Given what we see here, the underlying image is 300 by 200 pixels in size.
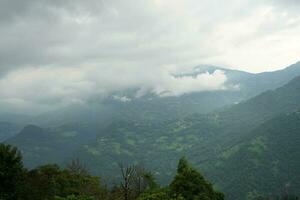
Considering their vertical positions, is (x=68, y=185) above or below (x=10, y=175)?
below

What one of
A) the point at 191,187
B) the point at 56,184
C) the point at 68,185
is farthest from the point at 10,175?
the point at 191,187

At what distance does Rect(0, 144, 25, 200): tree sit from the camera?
275 feet

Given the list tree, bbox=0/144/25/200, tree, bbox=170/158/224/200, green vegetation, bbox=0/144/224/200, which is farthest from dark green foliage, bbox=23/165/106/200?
tree, bbox=170/158/224/200

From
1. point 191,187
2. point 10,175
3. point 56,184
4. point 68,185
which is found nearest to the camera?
point 10,175

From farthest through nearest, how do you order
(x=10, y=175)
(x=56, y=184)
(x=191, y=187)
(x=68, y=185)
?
(x=68, y=185) < (x=56, y=184) < (x=191, y=187) < (x=10, y=175)

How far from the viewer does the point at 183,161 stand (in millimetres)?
103375

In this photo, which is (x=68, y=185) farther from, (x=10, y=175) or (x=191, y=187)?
(x=191, y=187)

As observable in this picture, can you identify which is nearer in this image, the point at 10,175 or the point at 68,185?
the point at 10,175

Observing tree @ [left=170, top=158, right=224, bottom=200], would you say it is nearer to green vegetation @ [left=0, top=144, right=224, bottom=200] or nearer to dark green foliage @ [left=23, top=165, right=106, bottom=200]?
green vegetation @ [left=0, top=144, right=224, bottom=200]

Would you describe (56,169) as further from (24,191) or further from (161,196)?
(161,196)

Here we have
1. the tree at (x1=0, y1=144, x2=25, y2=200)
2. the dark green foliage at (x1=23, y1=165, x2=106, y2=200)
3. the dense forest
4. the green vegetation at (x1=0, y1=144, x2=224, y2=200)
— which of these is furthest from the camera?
the dark green foliage at (x1=23, y1=165, x2=106, y2=200)

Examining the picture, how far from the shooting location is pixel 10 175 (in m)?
85.0

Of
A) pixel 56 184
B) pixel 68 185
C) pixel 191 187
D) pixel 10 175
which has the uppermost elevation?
pixel 10 175

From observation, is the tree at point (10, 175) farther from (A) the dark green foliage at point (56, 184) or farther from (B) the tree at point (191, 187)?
(B) the tree at point (191, 187)
